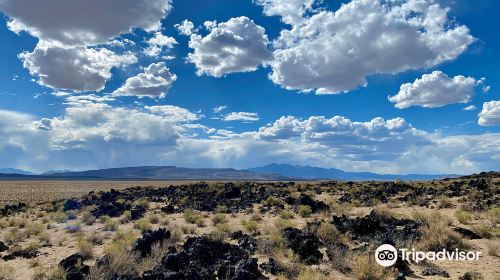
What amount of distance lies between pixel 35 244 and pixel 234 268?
11.1 metres

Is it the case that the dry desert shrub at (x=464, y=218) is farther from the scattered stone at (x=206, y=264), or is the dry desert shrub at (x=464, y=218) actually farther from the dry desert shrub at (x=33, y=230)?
the dry desert shrub at (x=33, y=230)

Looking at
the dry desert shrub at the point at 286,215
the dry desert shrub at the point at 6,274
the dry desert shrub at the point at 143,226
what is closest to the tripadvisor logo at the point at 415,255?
the dry desert shrub at the point at 6,274

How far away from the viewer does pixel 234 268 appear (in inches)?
482

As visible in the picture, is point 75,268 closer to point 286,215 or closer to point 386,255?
point 386,255

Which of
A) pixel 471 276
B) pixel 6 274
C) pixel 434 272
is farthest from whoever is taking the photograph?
pixel 6 274

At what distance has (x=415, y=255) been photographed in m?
13.8

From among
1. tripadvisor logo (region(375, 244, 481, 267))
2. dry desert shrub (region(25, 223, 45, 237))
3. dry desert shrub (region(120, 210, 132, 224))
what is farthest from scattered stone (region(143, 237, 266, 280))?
dry desert shrub (region(120, 210, 132, 224))

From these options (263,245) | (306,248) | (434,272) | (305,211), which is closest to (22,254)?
(263,245)

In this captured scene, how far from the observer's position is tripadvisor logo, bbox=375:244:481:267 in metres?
12.6

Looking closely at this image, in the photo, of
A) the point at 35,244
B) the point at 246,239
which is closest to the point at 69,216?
the point at 35,244

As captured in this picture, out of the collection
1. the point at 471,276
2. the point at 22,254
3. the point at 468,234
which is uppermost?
the point at 468,234

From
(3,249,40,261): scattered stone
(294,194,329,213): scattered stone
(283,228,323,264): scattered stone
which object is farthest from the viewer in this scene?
(294,194,329,213): scattered stone

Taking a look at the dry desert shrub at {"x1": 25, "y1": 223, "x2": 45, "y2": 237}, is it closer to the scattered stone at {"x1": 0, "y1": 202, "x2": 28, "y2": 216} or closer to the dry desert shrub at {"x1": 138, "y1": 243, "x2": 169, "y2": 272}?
the dry desert shrub at {"x1": 138, "y1": 243, "x2": 169, "y2": 272}

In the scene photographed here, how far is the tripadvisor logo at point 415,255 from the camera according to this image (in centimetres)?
1259
